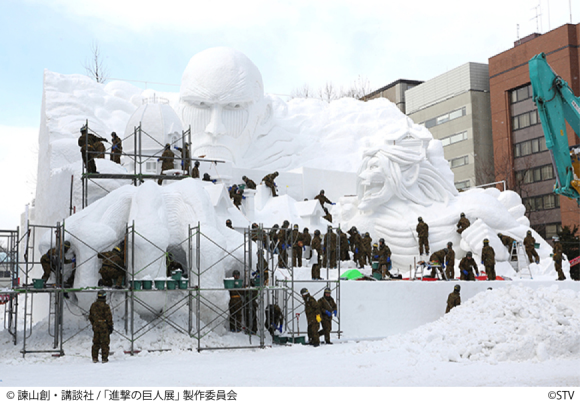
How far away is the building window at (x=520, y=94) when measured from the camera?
138ft

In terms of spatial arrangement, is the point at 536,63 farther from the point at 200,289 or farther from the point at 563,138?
the point at 200,289

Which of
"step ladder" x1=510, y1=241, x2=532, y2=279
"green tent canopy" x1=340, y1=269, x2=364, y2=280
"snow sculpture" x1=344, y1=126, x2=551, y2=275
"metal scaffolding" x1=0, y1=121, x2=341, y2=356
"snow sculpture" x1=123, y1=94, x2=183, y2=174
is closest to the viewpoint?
"metal scaffolding" x1=0, y1=121, x2=341, y2=356

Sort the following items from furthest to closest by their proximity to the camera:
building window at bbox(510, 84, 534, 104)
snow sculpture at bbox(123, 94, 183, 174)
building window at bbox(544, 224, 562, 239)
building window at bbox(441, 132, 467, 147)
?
building window at bbox(441, 132, 467, 147) < building window at bbox(510, 84, 534, 104) < building window at bbox(544, 224, 562, 239) < snow sculpture at bbox(123, 94, 183, 174)

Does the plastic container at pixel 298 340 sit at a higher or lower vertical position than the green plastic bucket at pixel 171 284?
lower

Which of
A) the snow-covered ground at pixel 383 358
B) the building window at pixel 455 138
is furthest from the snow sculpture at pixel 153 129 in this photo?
the building window at pixel 455 138

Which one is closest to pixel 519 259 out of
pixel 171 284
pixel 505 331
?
pixel 505 331

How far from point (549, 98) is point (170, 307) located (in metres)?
11.7

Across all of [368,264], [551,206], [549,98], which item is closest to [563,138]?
[549,98]

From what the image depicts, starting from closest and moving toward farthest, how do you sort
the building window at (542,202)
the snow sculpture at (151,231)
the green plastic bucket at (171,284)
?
the green plastic bucket at (171,284)
the snow sculpture at (151,231)
the building window at (542,202)

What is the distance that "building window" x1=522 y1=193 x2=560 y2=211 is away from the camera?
137 ft

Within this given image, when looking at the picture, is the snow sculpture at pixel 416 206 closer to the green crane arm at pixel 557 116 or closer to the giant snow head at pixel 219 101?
the green crane arm at pixel 557 116

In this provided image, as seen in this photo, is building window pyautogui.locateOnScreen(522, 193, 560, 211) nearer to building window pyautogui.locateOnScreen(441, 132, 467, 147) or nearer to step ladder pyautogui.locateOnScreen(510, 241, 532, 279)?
building window pyautogui.locateOnScreen(441, 132, 467, 147)

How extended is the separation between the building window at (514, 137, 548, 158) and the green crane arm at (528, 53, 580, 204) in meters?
24.4

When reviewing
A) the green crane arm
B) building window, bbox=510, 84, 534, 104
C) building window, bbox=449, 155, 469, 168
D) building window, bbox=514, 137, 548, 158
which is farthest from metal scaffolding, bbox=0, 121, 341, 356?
building window, bbox=449, 155, 469, 168
